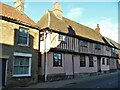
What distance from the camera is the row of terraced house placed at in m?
14.7

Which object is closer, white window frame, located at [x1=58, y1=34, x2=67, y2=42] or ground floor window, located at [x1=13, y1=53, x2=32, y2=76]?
ground floor window, located at [x1=13, y1=53, x2=32, y2=76]

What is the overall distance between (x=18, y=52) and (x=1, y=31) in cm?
231

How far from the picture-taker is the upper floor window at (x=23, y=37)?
15.9 meters

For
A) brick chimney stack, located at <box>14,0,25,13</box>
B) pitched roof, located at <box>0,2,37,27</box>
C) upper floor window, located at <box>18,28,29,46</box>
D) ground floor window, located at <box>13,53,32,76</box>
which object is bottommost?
ground floor window, located at <box>13,53,32,76</box>

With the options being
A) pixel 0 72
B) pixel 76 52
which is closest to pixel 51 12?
pixel 76 52

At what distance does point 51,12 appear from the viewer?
22422 mm

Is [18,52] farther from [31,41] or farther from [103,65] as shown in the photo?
[103,65]

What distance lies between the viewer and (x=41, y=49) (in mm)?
19422

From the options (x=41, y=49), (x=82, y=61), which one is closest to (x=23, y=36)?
(x=41, y=49)

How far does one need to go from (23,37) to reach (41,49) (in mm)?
3705

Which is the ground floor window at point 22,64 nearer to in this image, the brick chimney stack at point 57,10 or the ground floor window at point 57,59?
the ground floor window at point 57,59

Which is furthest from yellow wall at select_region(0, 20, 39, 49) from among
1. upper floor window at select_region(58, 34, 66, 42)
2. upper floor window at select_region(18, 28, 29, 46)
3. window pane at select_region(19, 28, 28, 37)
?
upper floor window at select_region(58, 34, 66, 42)

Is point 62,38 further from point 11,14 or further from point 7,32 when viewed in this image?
point 7,32

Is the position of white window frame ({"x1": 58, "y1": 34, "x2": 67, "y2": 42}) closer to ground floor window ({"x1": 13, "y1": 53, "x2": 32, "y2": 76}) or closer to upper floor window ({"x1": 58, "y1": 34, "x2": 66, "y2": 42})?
upper floor window ({"x1": 58, "y1": 34, "x2": 66, "y2": 42})
